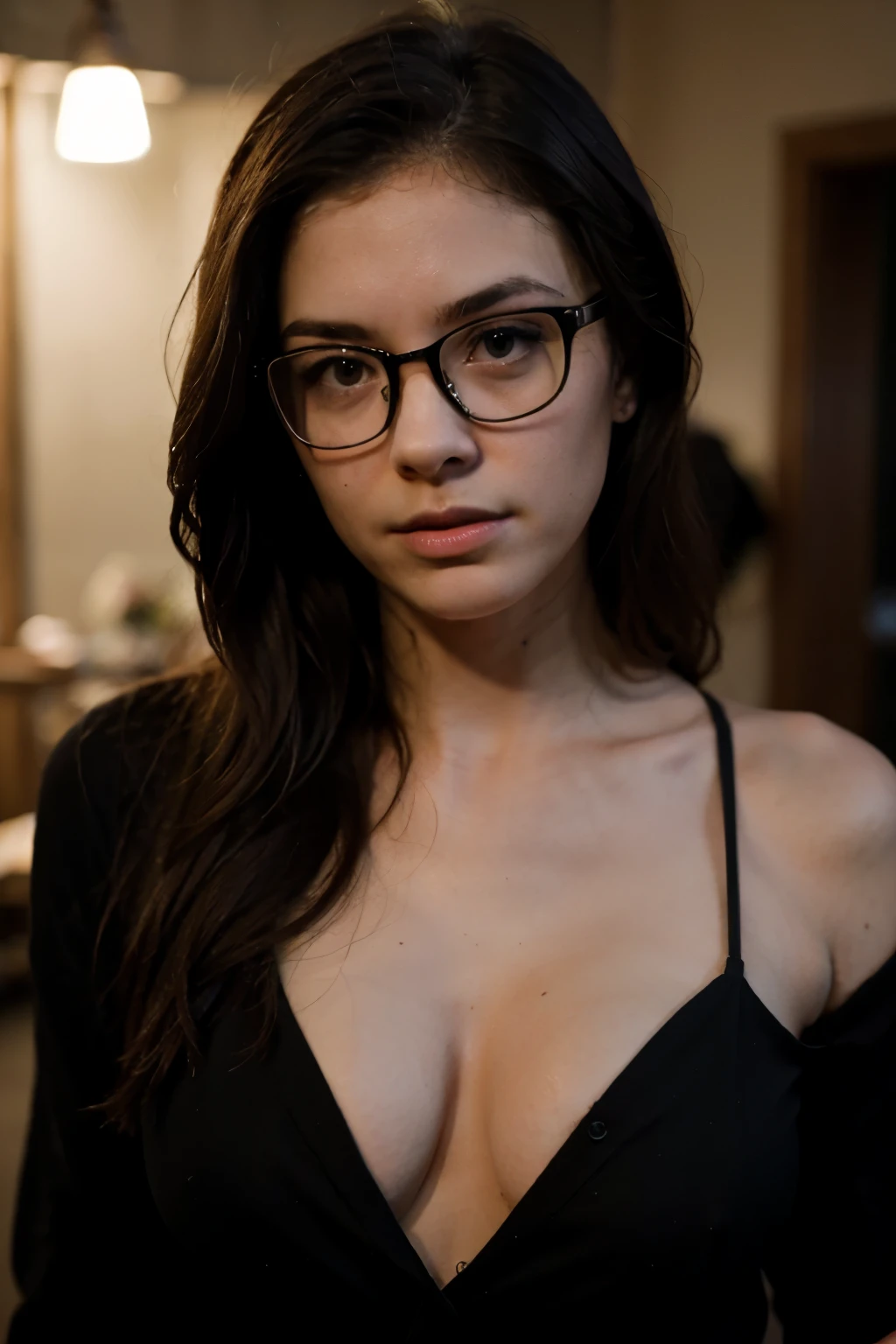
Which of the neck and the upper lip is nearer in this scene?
the upper lip

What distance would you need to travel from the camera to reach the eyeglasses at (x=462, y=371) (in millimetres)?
973

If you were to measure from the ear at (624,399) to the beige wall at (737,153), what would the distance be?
2043 millimetres

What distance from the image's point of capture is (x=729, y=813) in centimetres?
108

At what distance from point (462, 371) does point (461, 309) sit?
1.8 inches

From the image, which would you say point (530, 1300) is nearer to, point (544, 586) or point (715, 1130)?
point (715, 1130)

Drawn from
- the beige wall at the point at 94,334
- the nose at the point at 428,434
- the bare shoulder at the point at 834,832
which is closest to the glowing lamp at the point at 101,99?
the beige wall at the point at 94,334

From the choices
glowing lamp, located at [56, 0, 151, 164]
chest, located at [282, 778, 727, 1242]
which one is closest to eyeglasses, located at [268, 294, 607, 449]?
chest, located at [282, 778, 727, 1242]

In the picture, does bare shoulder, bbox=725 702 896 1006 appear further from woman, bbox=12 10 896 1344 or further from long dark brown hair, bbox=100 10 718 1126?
long dark brown hair, bbox=100 10 718 1126

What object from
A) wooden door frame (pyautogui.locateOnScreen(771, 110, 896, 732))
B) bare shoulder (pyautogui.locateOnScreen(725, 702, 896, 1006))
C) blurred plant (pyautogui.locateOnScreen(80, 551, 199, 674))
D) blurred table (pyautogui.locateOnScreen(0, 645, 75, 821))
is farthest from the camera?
blurred table (pyautogui.locateOnScreen(0, 645, 75, 821))

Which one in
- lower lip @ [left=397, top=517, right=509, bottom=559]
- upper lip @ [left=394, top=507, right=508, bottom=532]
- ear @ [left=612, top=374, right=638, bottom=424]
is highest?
ear @ [left=612, top=374, right=638, bottom=424]

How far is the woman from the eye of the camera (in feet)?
3.12

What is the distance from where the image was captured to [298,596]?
1.21 m

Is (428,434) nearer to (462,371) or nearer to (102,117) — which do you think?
(462,371)

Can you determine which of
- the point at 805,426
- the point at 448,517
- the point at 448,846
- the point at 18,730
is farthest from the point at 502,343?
the point at 18,730
